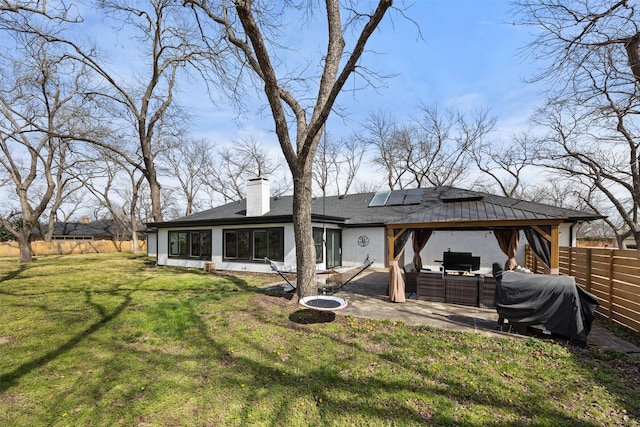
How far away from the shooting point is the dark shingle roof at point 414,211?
754 centimetres

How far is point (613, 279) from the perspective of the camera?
5766 millimetres

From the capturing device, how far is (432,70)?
8086 millimetres

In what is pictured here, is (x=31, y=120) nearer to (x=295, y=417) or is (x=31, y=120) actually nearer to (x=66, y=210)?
(x=295, y=417)

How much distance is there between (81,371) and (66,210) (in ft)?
172

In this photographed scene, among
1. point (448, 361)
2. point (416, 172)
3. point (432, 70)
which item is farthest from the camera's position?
point (416, 172)

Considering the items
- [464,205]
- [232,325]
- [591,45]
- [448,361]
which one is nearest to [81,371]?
[232,325]

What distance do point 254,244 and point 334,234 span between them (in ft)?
12.1

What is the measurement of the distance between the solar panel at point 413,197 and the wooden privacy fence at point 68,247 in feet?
86.4

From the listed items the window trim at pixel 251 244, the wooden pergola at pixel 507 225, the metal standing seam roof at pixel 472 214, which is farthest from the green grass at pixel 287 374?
the window trim at pixel 251 244

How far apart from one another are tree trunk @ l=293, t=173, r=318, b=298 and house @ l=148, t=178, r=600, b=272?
4052 millimetres

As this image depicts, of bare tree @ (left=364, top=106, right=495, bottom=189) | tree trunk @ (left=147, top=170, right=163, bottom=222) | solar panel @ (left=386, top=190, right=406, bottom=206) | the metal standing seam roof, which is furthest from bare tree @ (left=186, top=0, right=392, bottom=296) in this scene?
bare tree @ (left=364, top=106, right=495, bottom=189)

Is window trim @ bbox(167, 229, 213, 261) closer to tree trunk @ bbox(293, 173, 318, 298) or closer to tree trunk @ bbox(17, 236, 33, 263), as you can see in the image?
tree trunk @ bbox(293, 173, 318, 298)

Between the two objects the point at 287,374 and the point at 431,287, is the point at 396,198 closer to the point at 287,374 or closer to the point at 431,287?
the point at 431,287

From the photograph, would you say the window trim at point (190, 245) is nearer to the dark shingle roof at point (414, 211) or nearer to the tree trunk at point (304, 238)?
the dark shingle roof at point (414, 211)
